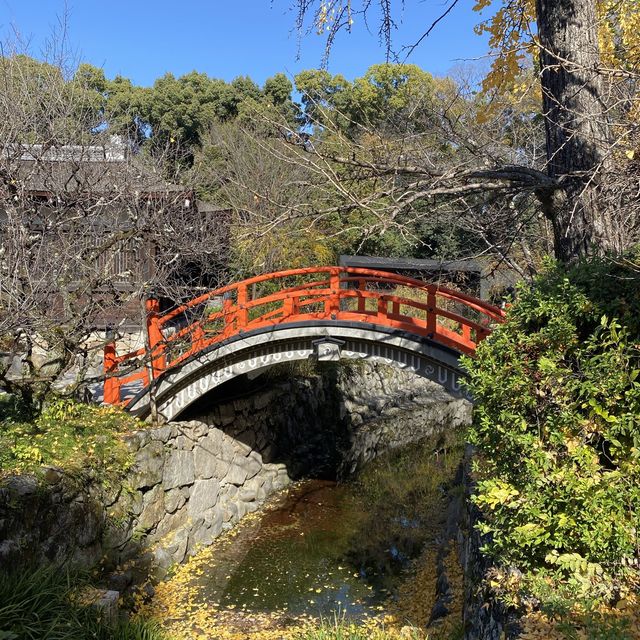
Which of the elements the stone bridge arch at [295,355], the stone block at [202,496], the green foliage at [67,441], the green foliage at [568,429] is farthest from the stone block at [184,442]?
the green foliage at [568,429]

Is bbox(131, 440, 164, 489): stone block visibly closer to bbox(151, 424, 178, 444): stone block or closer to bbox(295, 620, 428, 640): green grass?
bbox(151, 424, 178, 444): stone block

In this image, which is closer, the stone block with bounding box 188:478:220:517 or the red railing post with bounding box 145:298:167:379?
the red railing post with bounding box 145:298:167:379

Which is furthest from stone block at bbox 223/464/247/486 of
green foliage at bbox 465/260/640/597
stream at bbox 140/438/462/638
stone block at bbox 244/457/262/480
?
green foliage at bbox 465/260/640/597

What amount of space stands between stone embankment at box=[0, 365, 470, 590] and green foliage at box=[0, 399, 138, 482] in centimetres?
28

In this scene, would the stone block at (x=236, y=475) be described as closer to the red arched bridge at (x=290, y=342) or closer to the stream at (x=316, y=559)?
the stream at (x=316, y=559)

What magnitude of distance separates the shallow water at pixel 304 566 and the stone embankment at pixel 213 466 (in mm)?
664

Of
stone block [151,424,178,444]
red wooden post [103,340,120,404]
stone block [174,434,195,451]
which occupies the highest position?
red wooden post [103,340,120,404]

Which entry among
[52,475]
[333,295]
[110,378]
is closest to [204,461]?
[110,378]

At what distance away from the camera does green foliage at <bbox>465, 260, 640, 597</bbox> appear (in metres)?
4.04

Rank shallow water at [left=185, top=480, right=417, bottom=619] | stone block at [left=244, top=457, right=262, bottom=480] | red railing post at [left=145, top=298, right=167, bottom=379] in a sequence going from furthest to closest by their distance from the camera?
stone block at [left=244, top=457, right=262, bottom=480]
red railing post at [left=145, top=298, right=167, bottom=379]
shallow water at [left=185, top=480, right=417, bottom=619]

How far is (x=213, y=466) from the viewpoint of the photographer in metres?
10.4

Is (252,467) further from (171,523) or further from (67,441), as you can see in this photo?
(67,441)

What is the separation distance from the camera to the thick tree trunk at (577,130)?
6469mm

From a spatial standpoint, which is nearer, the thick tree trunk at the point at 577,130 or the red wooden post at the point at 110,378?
the thick tree trunk at the point at 577,130
